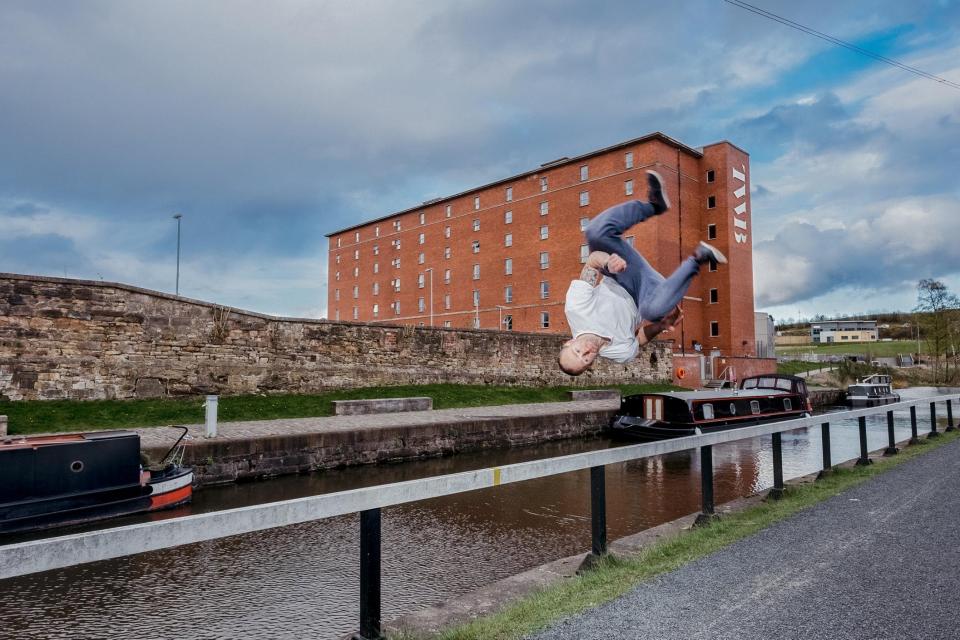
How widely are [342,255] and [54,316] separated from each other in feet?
186

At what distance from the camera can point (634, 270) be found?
379 inches

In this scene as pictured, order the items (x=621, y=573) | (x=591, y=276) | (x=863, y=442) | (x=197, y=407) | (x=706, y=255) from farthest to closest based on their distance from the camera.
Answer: (x=197, y=407)
(x=591, y=276)
(x=863, y=442)
(x=706, y=255)
(x=621, y=573)

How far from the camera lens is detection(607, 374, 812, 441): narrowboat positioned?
16.5 m

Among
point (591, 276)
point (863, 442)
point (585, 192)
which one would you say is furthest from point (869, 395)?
point (591, 276)

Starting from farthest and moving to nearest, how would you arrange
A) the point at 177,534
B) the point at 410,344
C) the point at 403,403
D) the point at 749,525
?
the point at 410,344 → the point at 403,403 → the point at 749,525 → the point at 177,534

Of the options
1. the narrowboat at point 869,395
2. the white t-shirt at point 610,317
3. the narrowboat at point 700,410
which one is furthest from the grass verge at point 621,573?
the narrowboat at point 869,395

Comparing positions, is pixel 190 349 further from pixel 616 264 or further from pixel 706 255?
pixel 706 255

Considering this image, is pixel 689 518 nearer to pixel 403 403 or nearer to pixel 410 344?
pixel 403 403

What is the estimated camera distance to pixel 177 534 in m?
2.43

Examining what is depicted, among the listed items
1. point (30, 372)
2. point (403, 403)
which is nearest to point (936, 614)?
point (403, 403)

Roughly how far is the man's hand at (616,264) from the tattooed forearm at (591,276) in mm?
262

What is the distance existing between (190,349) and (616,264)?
12.6 meters

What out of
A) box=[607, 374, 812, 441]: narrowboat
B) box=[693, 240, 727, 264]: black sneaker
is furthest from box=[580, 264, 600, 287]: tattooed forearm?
box=[607, 374, 812, 441]: narrowboat

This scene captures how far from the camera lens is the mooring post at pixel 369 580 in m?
3.08
